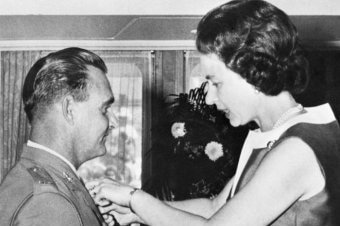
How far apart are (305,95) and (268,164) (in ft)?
19.7

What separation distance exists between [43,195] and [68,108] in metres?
0.38

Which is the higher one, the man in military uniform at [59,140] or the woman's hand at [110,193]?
the man in military uniform at [59,140]

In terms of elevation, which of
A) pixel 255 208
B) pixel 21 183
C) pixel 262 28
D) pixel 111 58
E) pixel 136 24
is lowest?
pixel 111 58

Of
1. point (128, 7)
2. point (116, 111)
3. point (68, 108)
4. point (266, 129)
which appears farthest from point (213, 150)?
point (68, 108)

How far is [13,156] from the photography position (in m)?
7.30

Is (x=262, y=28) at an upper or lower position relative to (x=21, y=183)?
upper

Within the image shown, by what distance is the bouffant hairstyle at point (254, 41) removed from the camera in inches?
65.6

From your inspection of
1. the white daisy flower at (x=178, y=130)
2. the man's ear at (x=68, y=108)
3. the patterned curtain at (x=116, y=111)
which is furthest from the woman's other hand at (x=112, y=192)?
the patterned curtain at (x=116, y=111)

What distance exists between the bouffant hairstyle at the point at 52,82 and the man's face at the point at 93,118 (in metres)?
0.04

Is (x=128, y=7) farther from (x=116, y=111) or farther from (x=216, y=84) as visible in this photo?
(x=216, y=84)

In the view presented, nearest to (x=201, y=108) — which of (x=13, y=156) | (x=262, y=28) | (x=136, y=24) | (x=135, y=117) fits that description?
(x=136, y=24)

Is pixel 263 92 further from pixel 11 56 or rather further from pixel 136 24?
pixel 11 56

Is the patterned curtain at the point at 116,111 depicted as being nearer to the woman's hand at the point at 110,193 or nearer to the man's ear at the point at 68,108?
the woman's hand at the point at 110,193

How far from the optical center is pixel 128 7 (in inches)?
239
